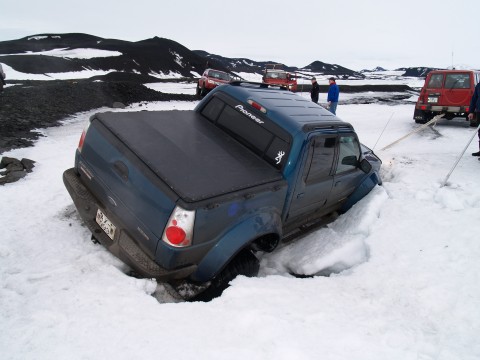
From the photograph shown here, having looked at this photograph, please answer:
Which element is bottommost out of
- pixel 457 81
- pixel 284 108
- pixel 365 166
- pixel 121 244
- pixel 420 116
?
pixel 121 244

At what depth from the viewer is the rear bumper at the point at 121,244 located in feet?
8.70

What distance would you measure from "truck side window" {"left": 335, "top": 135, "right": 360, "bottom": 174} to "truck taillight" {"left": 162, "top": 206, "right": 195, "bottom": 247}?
251cm

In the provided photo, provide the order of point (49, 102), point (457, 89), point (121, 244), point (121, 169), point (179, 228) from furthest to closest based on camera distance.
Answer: point (49, 102) < point (457, 89) < point (121, 169) < point (121, 244) < point (179, 228)

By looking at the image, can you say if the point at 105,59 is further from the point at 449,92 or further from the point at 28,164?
the point at 28,164

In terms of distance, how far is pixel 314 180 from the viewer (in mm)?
3902

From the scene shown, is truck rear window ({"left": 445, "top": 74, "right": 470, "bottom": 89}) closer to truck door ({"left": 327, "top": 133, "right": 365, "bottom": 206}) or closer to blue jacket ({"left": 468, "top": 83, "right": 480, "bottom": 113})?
blue jacket ({"left": 468, "top": 83, "right": 480, "bottom": 113})

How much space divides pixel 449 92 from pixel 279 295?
12023 mm

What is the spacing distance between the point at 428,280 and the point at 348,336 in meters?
1.49

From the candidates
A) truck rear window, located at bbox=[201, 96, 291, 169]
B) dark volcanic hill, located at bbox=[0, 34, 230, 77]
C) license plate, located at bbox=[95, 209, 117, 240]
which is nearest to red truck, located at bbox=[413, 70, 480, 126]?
truck rear window, located at bbox=[201, 96, 291, 169]

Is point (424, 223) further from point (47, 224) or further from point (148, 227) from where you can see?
point (47, 224)

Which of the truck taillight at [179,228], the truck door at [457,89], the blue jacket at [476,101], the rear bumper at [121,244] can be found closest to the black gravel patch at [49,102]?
the rear bumper at [121,244]

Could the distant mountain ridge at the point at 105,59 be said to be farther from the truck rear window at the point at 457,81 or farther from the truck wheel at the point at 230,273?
the truck wheel at the point at 230,273

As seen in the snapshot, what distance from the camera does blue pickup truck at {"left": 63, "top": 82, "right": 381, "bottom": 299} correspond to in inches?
105

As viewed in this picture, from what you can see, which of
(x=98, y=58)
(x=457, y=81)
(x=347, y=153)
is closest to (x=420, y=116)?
(x=457, y=81)
